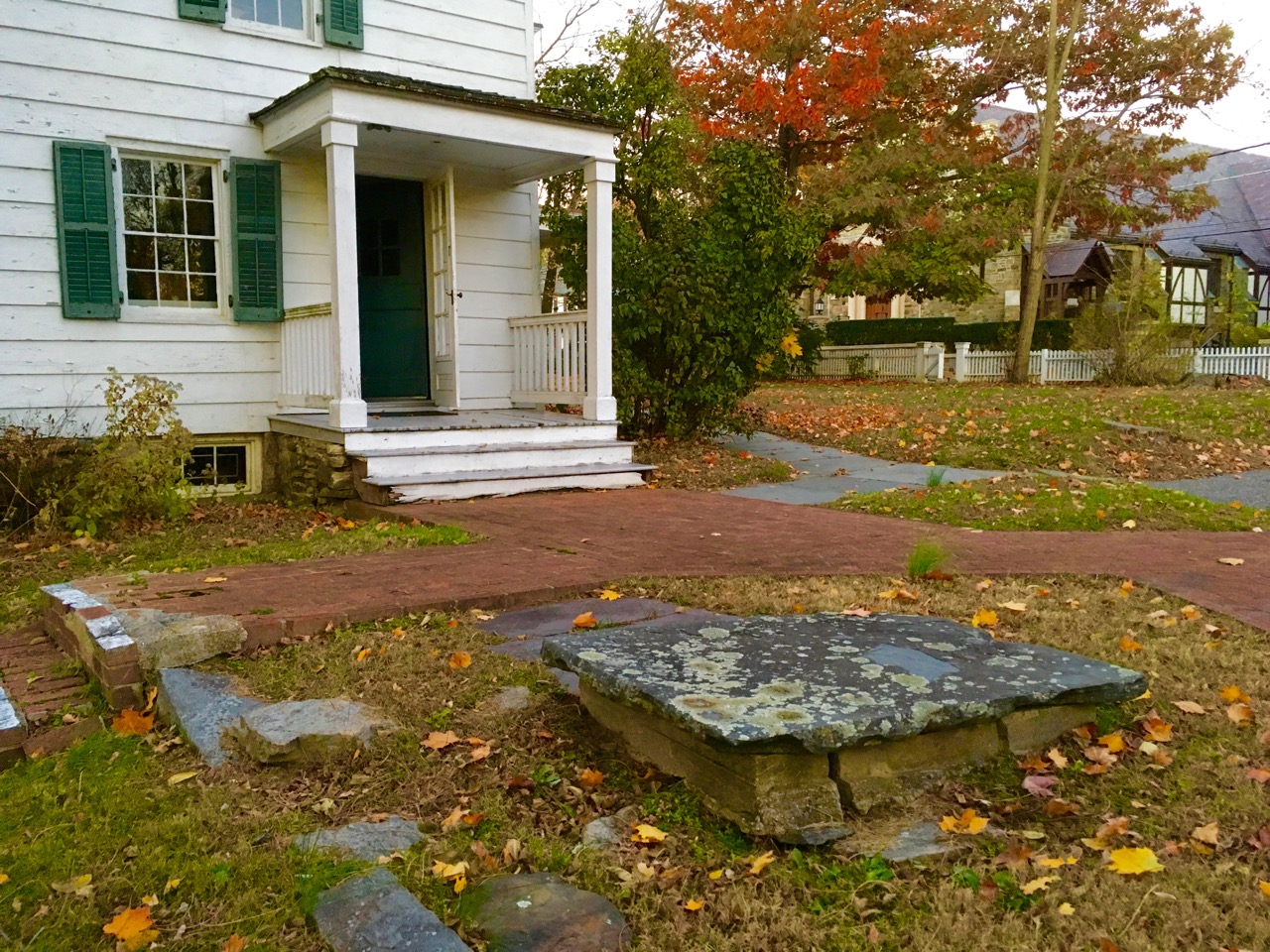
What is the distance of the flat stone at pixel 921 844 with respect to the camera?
2227 millimetres

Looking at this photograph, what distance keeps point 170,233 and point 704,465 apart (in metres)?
4.96

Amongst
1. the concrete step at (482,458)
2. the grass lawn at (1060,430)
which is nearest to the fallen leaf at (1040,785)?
the concrete step at (482,458)

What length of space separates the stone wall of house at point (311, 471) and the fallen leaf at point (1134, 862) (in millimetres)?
6118

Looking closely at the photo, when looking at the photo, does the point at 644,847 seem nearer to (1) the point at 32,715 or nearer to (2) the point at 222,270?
(1) the point at 32,715

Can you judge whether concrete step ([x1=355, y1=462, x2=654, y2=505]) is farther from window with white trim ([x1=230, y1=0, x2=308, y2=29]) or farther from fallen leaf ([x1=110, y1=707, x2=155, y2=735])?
window with white trim ([x1=230, y1=0, x2=308, y2=29])

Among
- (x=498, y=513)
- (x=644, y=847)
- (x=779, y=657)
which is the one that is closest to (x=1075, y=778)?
(x=779, y=657)

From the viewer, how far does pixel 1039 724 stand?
2.71m

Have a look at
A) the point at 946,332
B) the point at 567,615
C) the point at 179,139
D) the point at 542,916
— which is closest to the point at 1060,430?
the point at 567,615

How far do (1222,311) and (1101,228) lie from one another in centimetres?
375

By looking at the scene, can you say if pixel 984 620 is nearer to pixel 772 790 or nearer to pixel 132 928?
pixel 772 790

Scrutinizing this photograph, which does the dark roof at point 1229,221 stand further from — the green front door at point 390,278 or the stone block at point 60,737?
the stone block at point 60,737

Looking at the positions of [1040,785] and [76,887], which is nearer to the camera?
[76,887]

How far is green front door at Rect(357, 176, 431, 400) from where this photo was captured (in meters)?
9.54

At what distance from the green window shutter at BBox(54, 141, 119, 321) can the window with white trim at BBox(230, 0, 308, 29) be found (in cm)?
170
